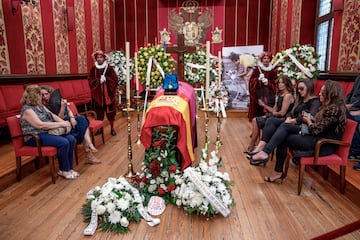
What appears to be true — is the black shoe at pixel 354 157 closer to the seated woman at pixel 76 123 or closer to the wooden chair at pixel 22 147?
the seated woman at pixel 76 123

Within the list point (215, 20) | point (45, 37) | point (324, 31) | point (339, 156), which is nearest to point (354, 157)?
point (339, 156)

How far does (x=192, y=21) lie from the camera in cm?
877

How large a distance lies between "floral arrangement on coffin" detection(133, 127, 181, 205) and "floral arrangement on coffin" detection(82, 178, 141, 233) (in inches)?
9.0

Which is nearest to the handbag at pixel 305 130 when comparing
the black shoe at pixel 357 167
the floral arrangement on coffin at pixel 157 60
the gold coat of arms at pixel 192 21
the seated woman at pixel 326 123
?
the seated woman at pixel 326 123

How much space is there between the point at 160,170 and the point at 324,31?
479 cm

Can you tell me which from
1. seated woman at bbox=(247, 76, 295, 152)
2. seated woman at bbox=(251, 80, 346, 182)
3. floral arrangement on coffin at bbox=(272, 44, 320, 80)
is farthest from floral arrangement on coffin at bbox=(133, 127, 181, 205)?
floral arrangement on coffin at bbox=(272, 44, 320, 80)

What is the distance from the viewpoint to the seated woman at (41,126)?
9.74 feet

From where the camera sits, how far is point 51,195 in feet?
9.14

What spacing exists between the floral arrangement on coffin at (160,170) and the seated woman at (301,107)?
1.25 m

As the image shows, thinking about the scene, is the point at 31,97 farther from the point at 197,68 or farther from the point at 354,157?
the point at 197,68

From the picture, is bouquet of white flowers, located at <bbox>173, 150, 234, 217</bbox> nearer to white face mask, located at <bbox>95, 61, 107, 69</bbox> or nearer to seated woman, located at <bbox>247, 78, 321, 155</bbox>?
seated woman, located at <bbox>247, 78, 321, 155</bbox>

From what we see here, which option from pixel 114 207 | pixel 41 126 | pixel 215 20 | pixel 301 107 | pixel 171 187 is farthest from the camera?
pixel 215 20

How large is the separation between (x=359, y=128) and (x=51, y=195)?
343cm

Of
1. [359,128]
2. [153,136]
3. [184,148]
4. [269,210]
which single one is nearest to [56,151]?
[153,136]
